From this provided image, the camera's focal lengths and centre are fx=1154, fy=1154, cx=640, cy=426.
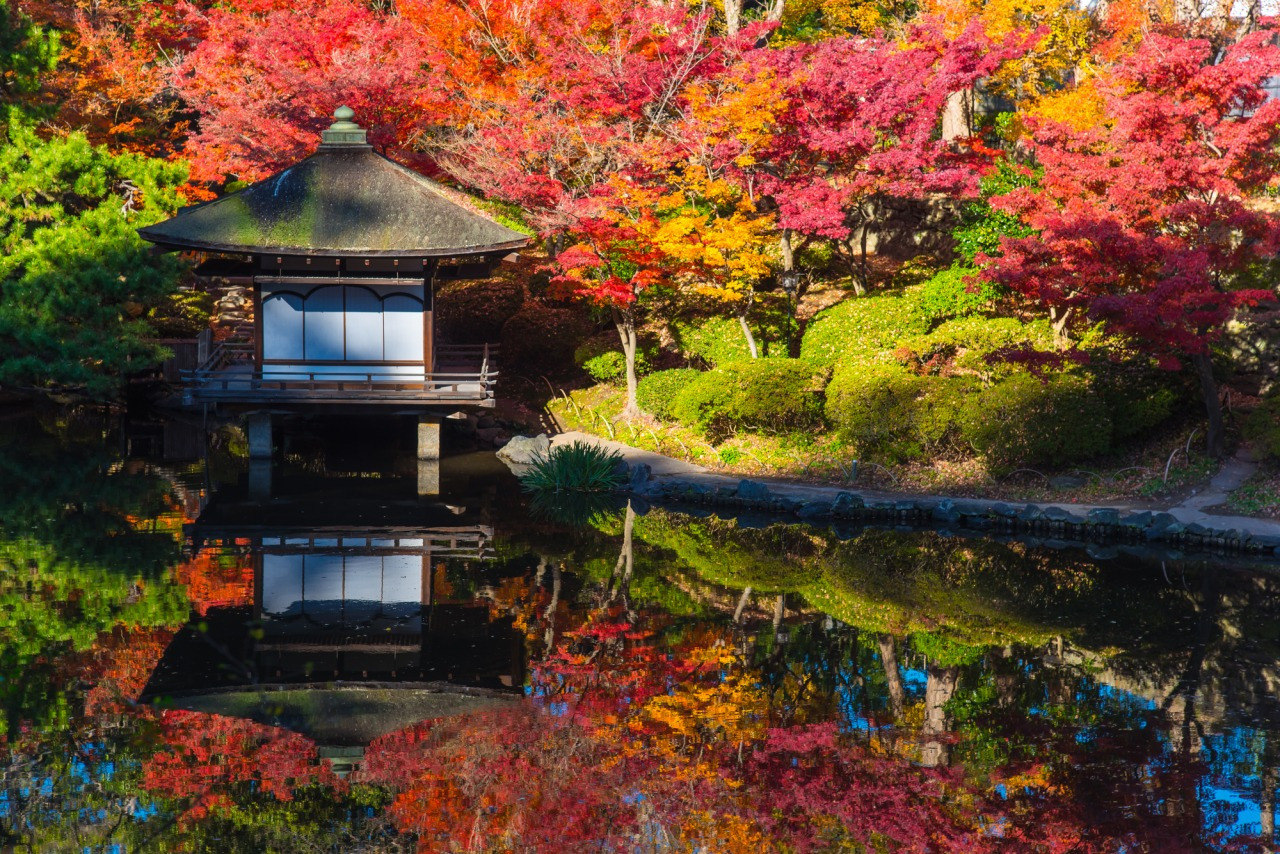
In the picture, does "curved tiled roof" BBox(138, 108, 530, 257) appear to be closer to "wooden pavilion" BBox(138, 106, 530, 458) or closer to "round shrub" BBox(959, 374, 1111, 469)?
"wooden pavilion" BBox(138, 106, 530, 458)

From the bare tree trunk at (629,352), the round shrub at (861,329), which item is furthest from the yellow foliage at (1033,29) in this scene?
the bare tree trunk at (629,352)

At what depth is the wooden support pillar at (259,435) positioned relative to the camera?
69.0 ft

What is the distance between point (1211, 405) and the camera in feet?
55.2

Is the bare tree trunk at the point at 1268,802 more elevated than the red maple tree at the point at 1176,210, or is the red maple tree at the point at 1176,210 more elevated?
the red maple tree at the point at 1176,210

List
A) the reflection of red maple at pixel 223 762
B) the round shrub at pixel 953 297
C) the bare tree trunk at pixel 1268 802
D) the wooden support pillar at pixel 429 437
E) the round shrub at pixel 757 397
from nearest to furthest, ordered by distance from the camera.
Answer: the bare tree trunk at pixel 1268 802 → the reflection of red maple at pixel 223 762 → the round shrub at pixel 757 397 → the round shrub at pixel 953 297 → the wooden support pillar at pixel 429 437

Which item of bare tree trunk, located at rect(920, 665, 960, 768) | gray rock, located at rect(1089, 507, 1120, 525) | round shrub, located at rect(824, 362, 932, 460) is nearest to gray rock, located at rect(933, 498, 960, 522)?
gray rock, located at rect(1089, 507, 1120, 525)

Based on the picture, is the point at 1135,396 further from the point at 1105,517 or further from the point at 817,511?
the point at 817,511

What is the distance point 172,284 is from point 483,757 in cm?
1641

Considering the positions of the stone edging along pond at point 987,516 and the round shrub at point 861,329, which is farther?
the round shrub at point 861,329

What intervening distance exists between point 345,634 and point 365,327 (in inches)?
461

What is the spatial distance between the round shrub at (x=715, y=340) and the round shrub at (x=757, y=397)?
2333 millimetres

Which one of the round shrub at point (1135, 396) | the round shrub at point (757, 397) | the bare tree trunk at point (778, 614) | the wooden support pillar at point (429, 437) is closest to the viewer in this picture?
the bare tree trunk at point (778, 614)

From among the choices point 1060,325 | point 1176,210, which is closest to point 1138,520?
point 1176,210

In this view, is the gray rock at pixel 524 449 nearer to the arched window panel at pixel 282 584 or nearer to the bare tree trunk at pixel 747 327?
the bare tree trunk at pixel 747 327
